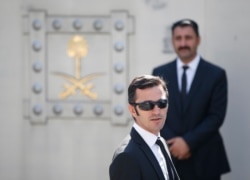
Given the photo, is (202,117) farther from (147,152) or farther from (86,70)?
(147,152)

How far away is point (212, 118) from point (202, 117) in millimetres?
82

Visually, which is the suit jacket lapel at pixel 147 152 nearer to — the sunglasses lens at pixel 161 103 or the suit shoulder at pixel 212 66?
the sunglasses lens at pixel 161 103

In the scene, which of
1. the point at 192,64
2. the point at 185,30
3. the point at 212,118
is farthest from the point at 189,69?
the point at 212,118

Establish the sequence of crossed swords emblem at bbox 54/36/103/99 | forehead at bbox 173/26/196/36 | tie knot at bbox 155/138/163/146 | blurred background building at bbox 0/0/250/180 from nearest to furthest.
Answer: tie knot at bbox 155/138/163/146 → forehead at bbox 173/26/196/36 → blurred background building at bbox 0/0/250/180 → crossed swords emblem at bbox 54/36/103/99

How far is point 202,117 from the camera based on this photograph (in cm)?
569

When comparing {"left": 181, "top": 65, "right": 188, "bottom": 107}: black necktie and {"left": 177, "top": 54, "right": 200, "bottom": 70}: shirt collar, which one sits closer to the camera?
{"left": 181, "top": 65, "right": 188, "bottom": 107}: black necktie

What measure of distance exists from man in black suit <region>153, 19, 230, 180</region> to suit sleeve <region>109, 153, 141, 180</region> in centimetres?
212

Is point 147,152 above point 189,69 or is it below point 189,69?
below

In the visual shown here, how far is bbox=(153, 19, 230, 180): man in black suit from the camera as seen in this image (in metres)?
5.61

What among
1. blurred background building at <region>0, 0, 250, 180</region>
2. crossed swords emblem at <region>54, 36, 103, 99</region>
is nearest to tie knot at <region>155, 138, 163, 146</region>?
blurred background building at <region>0, 0, 250, 180</region>

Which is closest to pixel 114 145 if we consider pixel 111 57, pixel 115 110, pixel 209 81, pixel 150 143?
pixel 115 110

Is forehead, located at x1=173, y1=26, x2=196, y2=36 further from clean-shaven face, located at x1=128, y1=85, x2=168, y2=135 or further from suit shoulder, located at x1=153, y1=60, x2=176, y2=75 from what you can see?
clean-shaven face, located at x1=128, y1=85, x2=168, y2=135

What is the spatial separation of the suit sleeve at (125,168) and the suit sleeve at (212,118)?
2130mm

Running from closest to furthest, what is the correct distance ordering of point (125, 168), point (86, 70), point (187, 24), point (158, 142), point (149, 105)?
point (125, 168)
point (149, 105)
point (158, 142)
point (187, 24)
point (86, 70)
